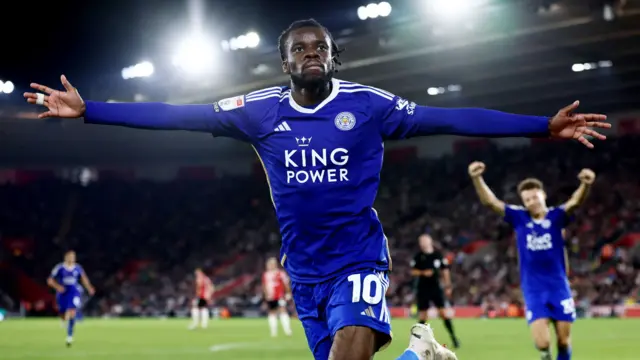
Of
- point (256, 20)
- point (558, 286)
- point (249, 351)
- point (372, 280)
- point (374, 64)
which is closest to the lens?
point (372, 280)

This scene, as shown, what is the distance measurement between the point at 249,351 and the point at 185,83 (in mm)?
21024

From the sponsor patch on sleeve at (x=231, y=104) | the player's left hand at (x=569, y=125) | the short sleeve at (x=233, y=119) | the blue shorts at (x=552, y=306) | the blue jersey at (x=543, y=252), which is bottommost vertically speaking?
the blue shorts at (x=552, y=306)

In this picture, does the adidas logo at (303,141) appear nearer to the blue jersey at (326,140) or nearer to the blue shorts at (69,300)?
the blue jersey at (326,140)

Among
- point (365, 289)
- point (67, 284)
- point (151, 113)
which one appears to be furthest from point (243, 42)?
point (365, 289)

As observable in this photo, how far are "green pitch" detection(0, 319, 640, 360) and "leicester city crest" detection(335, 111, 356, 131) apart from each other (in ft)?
31.3

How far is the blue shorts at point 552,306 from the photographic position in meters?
9.81

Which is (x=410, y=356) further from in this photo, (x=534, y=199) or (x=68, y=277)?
(x=68, y=277)

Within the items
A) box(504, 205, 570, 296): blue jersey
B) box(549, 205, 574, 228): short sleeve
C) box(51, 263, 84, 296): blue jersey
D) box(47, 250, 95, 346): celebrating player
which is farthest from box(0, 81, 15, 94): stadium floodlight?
box(549, 205, 574, 228): short sleeve

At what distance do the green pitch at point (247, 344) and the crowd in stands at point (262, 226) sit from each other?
8.25m

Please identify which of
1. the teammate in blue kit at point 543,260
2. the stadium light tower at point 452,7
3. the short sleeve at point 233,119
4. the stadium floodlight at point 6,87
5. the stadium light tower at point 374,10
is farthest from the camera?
the stadium floodlight at point 6,87

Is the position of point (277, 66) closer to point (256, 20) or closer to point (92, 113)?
point (256, 20)

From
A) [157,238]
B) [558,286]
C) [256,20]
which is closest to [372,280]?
[558,286]

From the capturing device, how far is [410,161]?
4359 centimetres

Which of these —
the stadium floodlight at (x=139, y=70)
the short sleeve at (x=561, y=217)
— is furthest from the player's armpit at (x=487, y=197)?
the stadium floodlight at (x=139, y=70)
